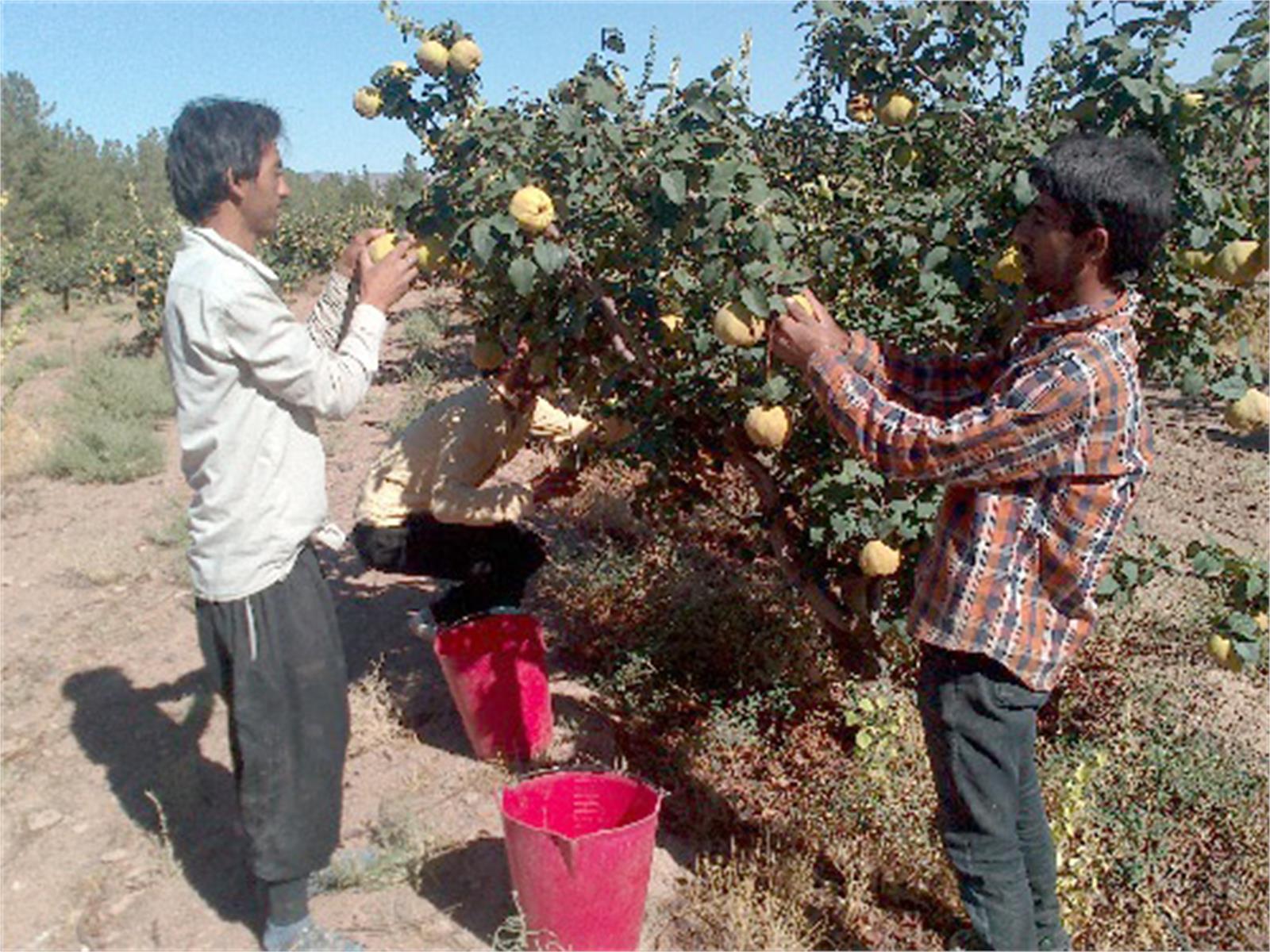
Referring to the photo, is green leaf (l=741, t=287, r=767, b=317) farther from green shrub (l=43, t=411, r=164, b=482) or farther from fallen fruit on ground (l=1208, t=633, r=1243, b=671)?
green shrub (l=43, t=411, r=164, b=482)

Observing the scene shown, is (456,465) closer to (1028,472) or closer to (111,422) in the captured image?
(1028,472)

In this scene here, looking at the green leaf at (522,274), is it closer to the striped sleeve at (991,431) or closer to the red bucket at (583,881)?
the striped sleeve at (991,431)

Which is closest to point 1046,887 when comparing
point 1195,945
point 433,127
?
point 1195,945

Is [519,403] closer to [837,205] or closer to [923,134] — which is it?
[837,205]

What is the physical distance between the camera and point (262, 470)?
2270 mm

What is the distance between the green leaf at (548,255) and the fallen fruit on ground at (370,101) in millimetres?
865

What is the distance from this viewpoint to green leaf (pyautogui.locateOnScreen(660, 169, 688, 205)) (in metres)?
2.15

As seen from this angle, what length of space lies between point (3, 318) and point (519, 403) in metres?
16.8

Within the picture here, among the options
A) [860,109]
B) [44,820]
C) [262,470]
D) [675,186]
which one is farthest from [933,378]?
[44,820]

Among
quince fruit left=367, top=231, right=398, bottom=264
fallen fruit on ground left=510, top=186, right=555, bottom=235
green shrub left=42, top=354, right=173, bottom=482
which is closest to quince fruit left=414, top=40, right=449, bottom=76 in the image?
quince fruit left=367, top=231, right=398, bottom=264

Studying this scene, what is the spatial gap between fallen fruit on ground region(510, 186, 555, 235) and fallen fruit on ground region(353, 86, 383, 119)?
84 centimetres

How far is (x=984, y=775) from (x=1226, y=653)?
798 mm

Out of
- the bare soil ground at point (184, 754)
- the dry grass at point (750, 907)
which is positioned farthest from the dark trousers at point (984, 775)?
the bare soil ground at point (184, 754)

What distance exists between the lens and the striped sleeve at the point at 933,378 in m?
2.19
